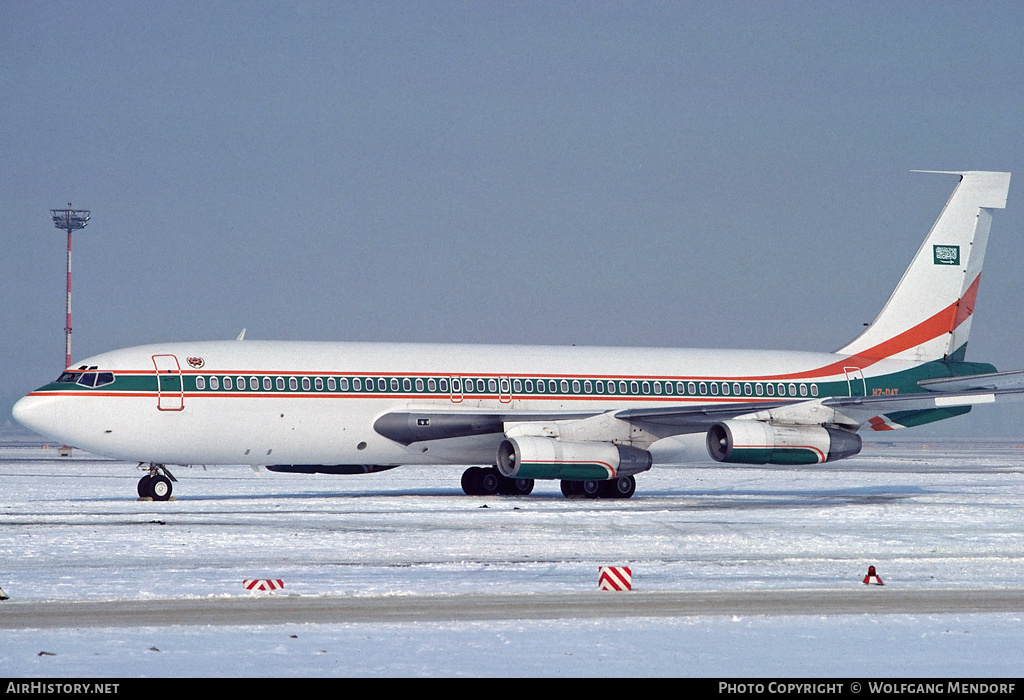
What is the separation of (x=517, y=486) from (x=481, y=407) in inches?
135

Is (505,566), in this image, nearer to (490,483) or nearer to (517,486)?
(490,483)

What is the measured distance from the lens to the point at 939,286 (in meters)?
40.1

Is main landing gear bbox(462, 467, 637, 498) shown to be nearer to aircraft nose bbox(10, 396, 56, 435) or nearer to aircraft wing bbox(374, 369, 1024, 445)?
aircraft wing bbox(374, 369, 1024, 445)

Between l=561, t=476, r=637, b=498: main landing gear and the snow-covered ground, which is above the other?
the snow-covered ground

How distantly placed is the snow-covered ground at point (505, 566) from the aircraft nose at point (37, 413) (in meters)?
2.00

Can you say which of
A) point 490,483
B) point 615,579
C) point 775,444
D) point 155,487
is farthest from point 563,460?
point 615,579

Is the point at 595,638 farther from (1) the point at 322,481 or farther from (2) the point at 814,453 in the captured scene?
(1) the point at 322,481

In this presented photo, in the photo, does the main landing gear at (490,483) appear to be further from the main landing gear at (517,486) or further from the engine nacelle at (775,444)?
the engine nacelle at (775,444)

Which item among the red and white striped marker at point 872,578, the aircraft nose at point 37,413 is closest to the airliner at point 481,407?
the aircraft nose at point 37,413

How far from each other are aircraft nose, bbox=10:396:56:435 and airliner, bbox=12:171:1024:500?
0.04m

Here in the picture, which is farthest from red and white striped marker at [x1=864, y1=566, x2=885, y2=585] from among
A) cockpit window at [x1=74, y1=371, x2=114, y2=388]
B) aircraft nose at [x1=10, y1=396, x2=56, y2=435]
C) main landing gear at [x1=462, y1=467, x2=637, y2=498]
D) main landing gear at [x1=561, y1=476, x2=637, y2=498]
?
aircraft nose at [x1=10, y1=396, x2=56, y2=435]

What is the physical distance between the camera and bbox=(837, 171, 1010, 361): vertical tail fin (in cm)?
3972
